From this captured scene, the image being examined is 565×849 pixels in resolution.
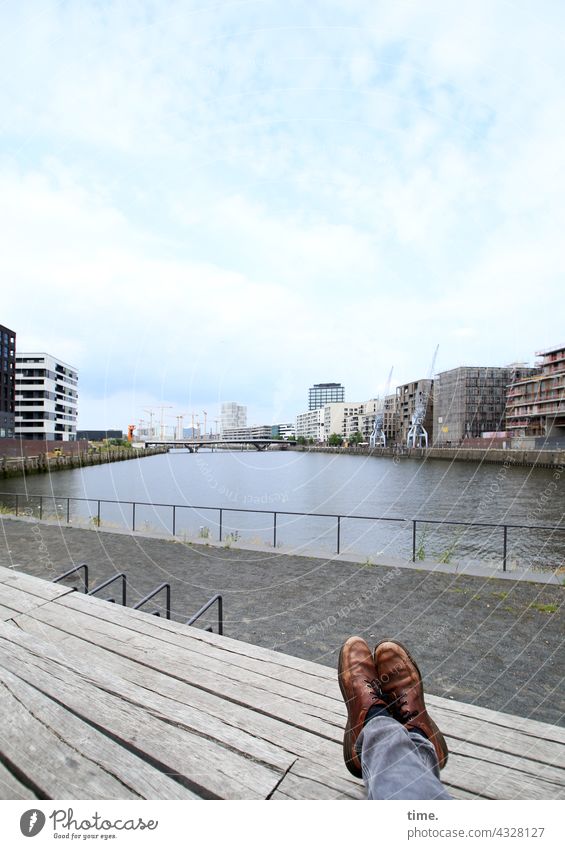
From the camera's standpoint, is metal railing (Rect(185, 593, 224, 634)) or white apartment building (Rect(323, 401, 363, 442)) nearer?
metal railing (Rect(185, 593, 224, 634))

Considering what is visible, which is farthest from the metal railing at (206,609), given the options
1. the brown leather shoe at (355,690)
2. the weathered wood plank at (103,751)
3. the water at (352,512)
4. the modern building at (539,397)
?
the water at (352,512)

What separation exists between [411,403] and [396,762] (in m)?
3.91

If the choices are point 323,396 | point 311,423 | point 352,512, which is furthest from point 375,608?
point 352,512

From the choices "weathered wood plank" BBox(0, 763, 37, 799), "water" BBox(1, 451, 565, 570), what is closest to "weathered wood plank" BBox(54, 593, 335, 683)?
"weathered wood plank" BBox(0, 763, 37, 799)

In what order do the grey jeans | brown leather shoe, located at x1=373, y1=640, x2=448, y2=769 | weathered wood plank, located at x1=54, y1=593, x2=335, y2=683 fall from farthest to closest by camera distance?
1. weathered wood plank, located at x1=54, y1=593, x2=335, y2=683
2. brown leather shoe, located at x1=373, y1=640, x2=448, y2=769
3. the grey jeans

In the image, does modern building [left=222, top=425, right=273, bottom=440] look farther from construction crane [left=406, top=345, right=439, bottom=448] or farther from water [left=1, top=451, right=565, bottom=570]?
construction crane [left=406, top=345, right=439, bottom=448]

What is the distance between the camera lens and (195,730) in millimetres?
1529

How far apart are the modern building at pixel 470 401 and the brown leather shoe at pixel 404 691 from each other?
300 centimetres

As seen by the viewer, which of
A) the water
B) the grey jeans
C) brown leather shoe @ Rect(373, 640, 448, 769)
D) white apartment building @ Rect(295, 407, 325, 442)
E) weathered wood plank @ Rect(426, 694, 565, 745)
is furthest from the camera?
white apartment building @ Rect(295, 407, 325, 442)

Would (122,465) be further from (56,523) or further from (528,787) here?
(528,787)

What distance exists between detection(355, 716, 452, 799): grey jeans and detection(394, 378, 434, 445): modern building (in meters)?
3.09

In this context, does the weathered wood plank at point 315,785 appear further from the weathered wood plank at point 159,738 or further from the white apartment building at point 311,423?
the white apartment building at point 311,423

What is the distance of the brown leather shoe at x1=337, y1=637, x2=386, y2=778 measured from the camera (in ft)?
4.40

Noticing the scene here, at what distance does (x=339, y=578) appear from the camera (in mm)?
5961
